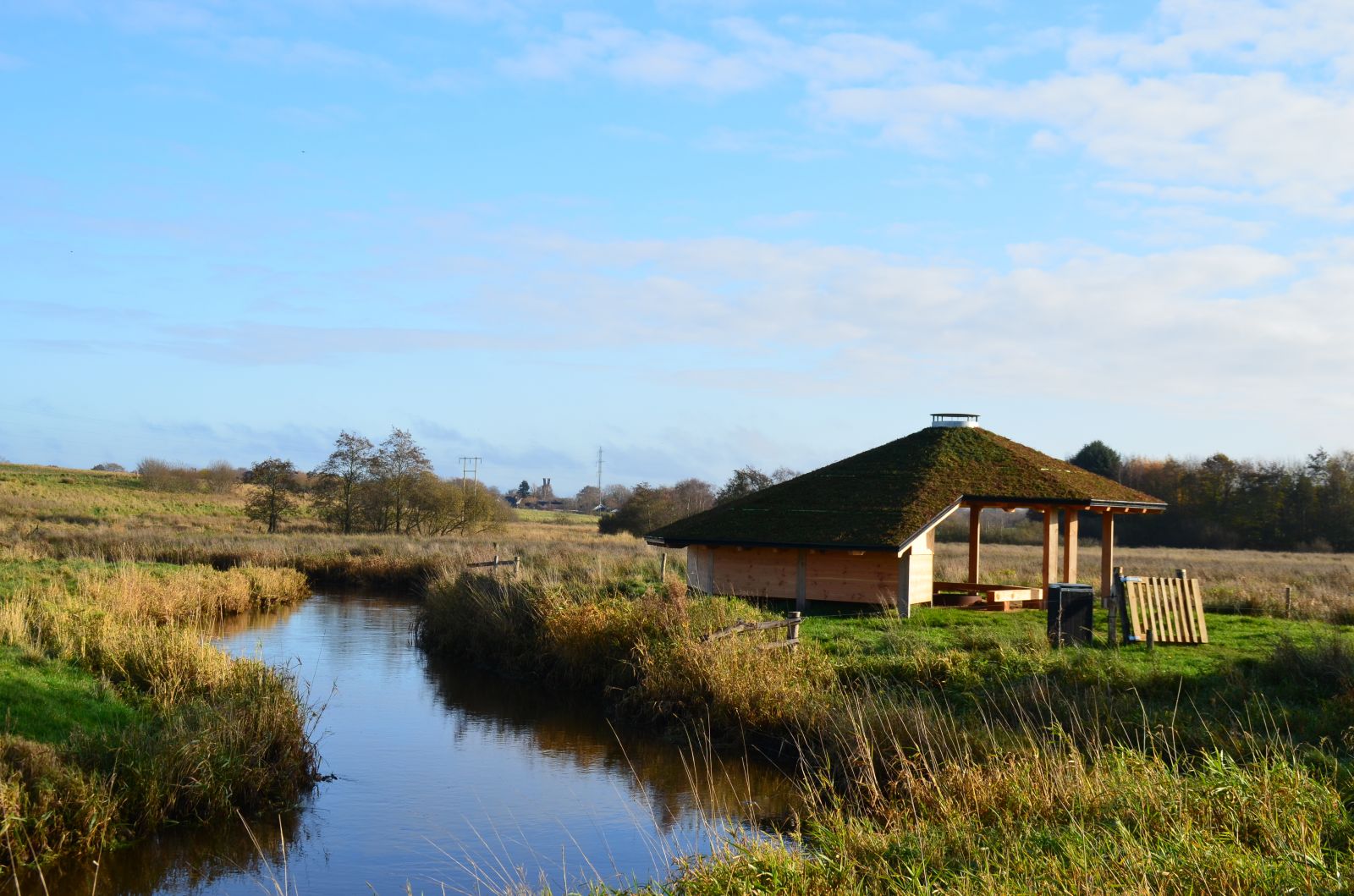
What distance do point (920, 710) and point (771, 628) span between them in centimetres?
458

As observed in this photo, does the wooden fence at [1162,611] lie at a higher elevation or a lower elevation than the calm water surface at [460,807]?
higher

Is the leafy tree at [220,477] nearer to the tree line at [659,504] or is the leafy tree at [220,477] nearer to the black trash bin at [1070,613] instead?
the tree line at [659,504]

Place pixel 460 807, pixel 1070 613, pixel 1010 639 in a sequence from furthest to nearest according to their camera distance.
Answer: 1. pixel 1070 613
2. pixel 1010 639
3. pixel 460 807

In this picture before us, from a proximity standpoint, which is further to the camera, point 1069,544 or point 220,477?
point 220,477

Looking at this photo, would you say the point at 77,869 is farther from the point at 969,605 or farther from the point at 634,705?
the point at 969,605

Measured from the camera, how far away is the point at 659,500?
6022cm

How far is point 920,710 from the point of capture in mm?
11477

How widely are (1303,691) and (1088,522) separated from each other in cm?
5327

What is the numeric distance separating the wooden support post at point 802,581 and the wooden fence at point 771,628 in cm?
459

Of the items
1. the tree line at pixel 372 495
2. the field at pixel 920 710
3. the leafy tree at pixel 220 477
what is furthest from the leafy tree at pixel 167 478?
the field at pixel 920 710

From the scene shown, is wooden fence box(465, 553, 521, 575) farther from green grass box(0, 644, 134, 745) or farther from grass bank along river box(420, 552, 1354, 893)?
green grass box(0, 644, 134, 745)

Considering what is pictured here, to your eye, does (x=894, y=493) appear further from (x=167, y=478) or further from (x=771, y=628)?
(x=167, y=478)

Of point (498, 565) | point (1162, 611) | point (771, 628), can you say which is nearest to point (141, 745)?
point (771, 628)

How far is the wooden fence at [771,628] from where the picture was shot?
599 inches
